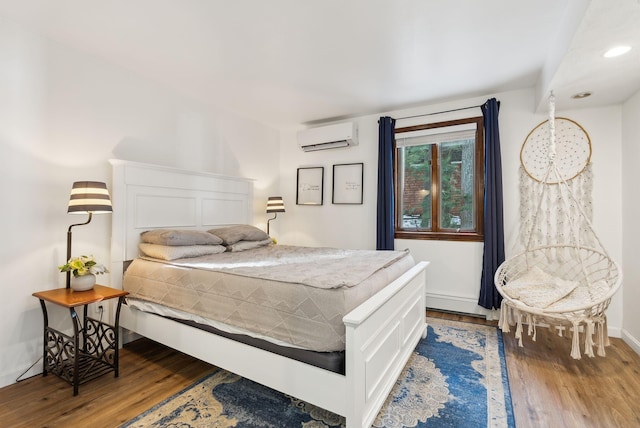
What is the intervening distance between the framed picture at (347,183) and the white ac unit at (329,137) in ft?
1.08

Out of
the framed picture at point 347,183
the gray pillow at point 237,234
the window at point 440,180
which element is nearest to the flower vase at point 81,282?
the gray pillow at point 237,234

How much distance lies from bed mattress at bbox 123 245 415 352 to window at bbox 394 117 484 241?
1.32m

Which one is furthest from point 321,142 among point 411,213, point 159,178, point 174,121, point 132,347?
point 132,347

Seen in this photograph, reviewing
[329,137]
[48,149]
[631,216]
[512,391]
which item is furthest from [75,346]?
[631,216]

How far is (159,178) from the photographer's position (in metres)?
3.10

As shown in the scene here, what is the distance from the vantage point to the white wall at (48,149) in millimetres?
2225

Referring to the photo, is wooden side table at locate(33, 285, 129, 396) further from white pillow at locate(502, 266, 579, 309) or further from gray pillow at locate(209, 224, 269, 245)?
white pillow at locate(502, 266, 579, 309)

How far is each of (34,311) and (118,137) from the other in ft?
5.22

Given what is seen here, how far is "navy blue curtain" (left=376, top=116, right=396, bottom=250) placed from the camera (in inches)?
159

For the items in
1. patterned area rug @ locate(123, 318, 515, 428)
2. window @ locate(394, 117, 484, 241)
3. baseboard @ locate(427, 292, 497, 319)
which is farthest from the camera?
window @ locate(394, 117, 484, 241)

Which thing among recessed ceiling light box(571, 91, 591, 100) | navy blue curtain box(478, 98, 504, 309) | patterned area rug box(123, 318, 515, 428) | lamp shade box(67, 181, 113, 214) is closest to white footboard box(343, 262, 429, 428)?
patterned area rug box(123, 318, 515, 428)

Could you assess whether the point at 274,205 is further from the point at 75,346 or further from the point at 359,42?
the point at 75,346

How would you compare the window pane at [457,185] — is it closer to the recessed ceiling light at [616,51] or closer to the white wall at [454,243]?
the white wall at [454,243]

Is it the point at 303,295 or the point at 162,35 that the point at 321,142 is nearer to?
the point at 162,35
